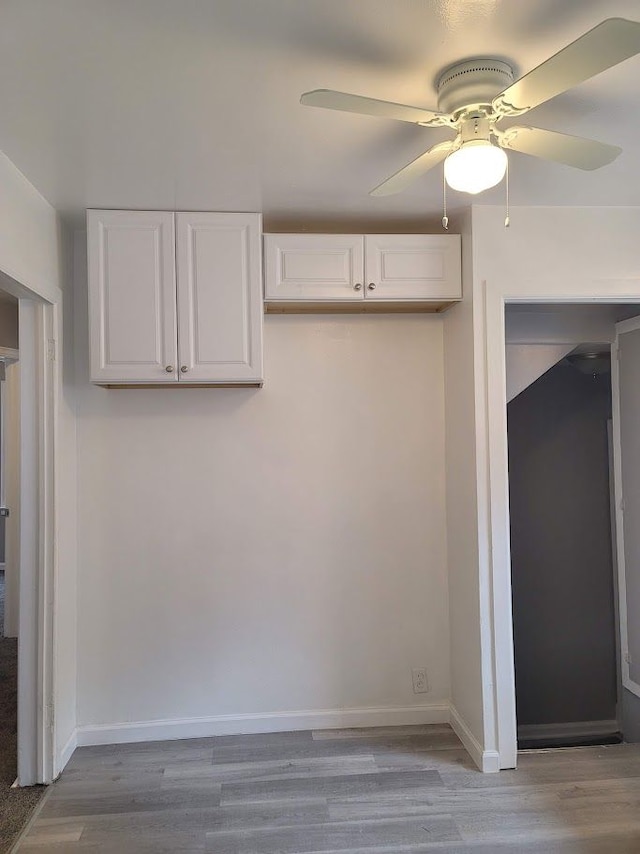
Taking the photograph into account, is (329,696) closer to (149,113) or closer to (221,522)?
(221,522)

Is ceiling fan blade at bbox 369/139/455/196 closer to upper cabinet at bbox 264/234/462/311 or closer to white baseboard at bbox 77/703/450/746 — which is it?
upper cabinet at bbox 264/234/462/311

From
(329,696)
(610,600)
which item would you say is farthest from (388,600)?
(610,600)

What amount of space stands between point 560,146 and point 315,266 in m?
1.29

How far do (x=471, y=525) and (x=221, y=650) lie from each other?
4.47 ft

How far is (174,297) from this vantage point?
260 centimetres

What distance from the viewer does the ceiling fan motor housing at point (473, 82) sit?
5.06 ft

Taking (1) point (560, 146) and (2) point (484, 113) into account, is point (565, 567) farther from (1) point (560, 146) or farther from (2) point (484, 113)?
(2) point (484, 113)

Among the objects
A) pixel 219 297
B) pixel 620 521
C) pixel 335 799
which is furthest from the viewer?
pixel 620 521

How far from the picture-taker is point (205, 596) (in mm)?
2938

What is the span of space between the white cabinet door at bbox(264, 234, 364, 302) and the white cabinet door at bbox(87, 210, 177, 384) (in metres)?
0.45

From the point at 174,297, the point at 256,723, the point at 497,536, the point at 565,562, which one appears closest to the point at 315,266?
the point at 174,297

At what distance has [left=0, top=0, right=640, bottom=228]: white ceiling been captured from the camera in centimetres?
137

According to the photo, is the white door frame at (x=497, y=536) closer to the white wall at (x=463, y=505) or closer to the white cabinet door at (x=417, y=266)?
the white wall at (x=463, y=505)

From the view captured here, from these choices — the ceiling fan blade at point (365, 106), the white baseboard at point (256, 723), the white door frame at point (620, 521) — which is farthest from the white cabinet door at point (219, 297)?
the white door frame at point (620, 521)
